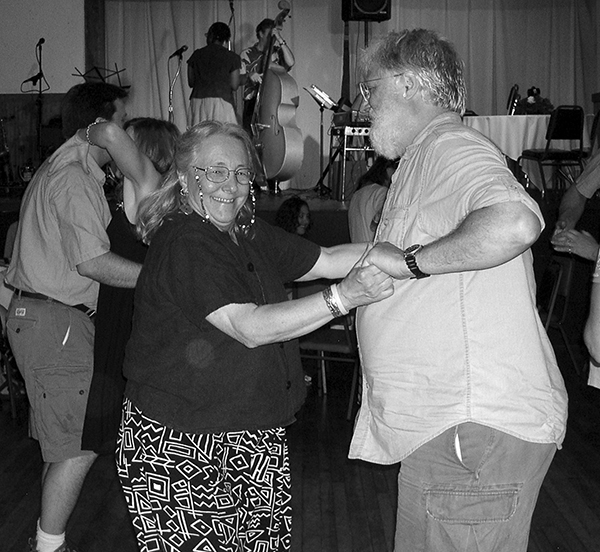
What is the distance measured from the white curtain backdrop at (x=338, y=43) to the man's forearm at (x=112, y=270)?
8.99 meters

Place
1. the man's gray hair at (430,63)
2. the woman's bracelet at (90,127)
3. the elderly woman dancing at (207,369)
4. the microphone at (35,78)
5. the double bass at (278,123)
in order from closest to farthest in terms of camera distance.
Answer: the man's gray hair at (430,63) → the elderly woman dancing at (207,369) → the woman's bracelet at (90,127) → the double bass at (278,123) → the microphone at (35,78)

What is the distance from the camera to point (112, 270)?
2658 millimetres

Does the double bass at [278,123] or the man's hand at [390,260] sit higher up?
the double bass at [278,123]

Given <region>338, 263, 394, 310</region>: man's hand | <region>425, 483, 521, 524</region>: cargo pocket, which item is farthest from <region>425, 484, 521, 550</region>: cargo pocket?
<region>338, 263, 394, 310</region>: man's hand

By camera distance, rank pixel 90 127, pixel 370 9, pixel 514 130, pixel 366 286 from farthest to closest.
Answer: pixel 370 9 → pixel 514 130 → pixel 90 127 → pixel 366 286

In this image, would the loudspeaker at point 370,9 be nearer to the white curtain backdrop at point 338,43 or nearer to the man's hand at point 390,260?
the white curtain backdrop at point 338,43

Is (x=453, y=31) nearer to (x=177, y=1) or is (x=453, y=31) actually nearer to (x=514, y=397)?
(x=177, y=1)

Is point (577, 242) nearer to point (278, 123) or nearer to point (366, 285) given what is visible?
point (366, 285)

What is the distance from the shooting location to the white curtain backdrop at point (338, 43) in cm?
1162

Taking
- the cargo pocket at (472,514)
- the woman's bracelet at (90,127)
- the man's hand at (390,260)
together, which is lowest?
the cargo pocket at (472,514)

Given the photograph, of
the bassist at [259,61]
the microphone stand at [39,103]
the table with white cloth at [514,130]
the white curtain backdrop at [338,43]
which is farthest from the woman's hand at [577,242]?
the white curtain backdrop at [338,43]

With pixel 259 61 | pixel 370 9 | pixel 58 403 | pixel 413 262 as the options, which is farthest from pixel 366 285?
pixel 370 9

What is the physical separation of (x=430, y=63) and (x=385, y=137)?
18 cm

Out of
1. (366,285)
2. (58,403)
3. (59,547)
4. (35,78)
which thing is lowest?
(59,547)
